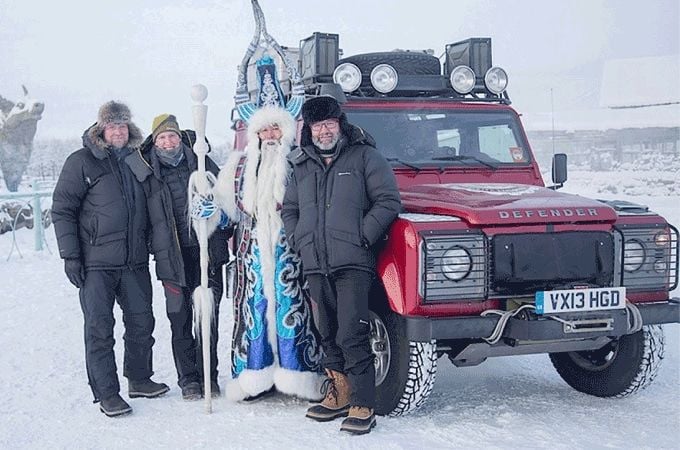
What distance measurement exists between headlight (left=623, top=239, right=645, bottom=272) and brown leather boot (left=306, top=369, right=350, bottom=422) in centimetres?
172

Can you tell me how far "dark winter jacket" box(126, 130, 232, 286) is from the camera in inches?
189

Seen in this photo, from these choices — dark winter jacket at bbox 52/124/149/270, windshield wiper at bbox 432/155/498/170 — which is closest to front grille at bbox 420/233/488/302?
windshield wiper at bbox 432/155/498/170

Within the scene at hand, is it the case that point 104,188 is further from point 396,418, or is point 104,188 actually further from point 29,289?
A: point 29,289

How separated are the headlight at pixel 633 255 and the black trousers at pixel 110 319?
2.91 m

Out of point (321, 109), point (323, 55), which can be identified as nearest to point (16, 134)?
point (323, 55)

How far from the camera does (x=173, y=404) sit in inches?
187

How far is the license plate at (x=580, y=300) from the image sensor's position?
154 inches

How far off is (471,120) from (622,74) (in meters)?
28.6

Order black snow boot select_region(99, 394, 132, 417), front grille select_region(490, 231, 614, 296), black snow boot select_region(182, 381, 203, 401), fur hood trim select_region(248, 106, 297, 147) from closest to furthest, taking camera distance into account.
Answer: front grille select_region(490, 231, 614, 296)
black snow boot select_region(99, 394, 132, 417)
fur hood trim select_region(248, 106, 297, 147)
black snow boot select_region(182, 381, 203, 401)

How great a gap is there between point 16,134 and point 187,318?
1968 centimetres

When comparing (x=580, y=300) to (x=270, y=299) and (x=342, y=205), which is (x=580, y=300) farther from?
(x=270, y=299)

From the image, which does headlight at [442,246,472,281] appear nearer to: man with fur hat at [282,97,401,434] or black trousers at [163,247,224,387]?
man with fur hat at [282,97,401,434]

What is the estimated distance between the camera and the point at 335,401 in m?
4.36

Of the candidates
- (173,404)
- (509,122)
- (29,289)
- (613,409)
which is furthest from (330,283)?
(29,289)
